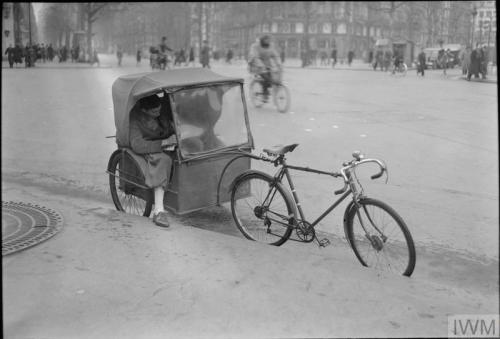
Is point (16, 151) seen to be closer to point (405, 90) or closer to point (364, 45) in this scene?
point (364, 45)

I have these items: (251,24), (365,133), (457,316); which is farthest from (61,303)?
(365,133)

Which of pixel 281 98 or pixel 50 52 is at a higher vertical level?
pixel 50 52

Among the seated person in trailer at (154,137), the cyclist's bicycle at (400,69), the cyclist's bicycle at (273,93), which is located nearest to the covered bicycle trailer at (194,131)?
the seated person in trailer at (154,137)

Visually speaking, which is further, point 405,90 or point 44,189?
point 405,90

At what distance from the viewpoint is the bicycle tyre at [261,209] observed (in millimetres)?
4180

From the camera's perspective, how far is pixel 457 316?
288 cm

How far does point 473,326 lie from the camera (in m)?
2.76

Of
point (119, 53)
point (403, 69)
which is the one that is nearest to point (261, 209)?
point (119, 53)

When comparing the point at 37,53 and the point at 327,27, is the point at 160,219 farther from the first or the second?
the point at 327,27

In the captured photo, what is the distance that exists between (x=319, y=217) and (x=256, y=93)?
24.1 ft

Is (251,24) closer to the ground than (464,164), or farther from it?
farther from it

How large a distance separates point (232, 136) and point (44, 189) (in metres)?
2.36

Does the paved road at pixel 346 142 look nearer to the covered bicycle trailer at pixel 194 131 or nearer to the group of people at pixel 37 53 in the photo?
the group of people at pixel 37 53

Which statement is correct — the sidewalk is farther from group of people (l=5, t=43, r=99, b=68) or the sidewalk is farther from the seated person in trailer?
group of people (l=5, t=43, r=99, b=68)
